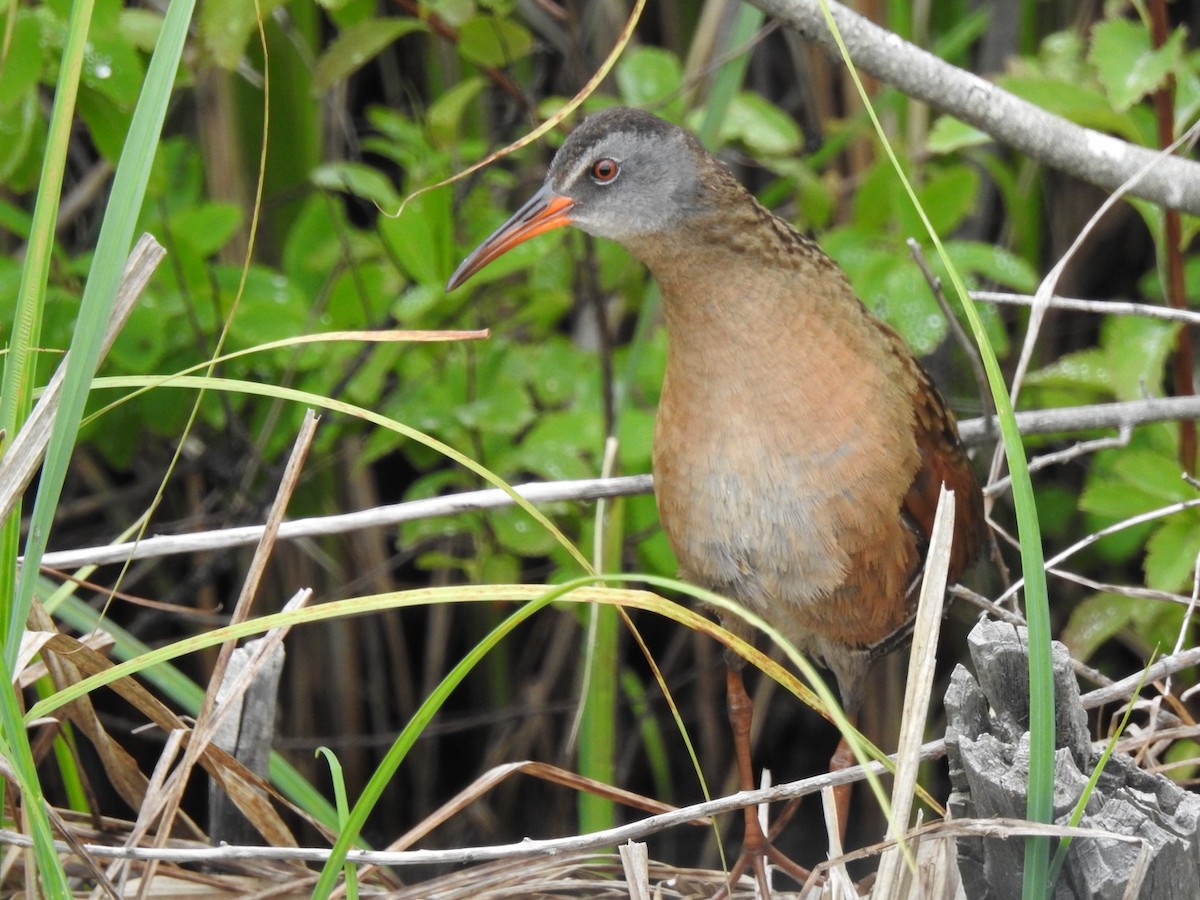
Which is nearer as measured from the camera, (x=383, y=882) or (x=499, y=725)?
(x=383, y=882)

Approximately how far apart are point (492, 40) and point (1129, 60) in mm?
1040

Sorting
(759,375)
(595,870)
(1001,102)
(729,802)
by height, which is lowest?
(595,870)

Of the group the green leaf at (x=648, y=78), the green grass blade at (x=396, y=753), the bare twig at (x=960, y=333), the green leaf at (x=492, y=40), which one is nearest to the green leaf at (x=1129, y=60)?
the bare twig at (x=960, y=333)

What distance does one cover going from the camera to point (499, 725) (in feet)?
10.6

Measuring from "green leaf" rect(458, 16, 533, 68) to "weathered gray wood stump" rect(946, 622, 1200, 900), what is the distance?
1.48m

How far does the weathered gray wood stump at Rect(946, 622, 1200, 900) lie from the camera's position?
1.19 metres

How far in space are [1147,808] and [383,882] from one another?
100 cm

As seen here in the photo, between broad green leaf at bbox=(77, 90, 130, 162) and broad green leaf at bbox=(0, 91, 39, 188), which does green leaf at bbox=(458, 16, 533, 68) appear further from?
broad green leaf at bbox=(0, 91, 39, 188)

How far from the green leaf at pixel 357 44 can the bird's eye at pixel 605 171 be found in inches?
19.2

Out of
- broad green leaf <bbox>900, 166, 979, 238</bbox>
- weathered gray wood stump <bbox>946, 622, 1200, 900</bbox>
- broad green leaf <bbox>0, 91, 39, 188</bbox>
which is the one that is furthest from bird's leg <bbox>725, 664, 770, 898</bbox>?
broad green leaf <bbox>0, 91, 39, 188</bbox>

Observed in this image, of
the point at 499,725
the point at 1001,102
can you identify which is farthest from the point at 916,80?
the point at 499,725

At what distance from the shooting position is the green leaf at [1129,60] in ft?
6.74

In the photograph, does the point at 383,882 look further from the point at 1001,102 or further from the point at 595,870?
the point at 1001,102

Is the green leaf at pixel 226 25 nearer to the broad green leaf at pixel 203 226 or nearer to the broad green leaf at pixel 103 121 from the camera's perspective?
the broad green leaf at pixel 103 121
